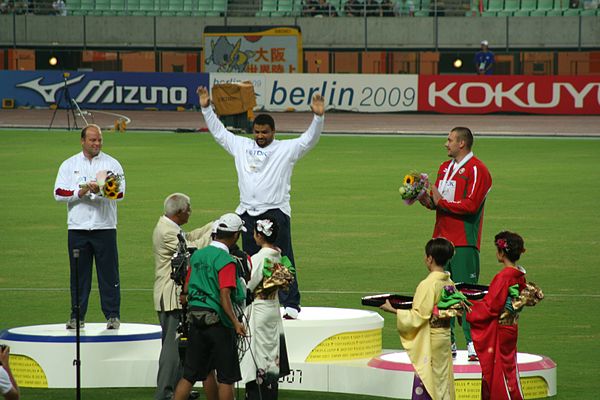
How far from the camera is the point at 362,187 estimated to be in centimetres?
2673

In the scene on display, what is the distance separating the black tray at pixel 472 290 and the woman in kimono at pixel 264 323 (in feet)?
4.42

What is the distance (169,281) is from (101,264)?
5.72 ft

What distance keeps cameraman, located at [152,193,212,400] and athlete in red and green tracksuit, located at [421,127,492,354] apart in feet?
6.71

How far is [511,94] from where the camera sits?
46062 millimetres

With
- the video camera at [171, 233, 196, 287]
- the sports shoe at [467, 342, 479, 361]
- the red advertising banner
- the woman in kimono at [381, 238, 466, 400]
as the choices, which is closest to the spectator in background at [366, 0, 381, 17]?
the red advertising banner

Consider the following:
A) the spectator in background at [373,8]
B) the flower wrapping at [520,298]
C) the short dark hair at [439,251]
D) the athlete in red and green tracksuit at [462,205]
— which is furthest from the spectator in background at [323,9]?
the short dark hair at [439,251]

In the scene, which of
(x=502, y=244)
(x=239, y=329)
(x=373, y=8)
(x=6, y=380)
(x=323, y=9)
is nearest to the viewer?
(x=6, y=380)

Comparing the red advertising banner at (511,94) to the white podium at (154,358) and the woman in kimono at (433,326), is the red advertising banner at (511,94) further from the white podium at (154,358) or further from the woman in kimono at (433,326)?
the woman in kimono at (433,326)

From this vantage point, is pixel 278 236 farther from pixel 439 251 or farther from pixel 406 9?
pixel 406 9

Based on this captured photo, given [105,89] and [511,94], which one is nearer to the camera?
[511,94]

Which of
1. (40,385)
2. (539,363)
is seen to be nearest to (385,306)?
(539,363)

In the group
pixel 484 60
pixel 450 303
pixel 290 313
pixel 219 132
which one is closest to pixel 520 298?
pixel 450 303

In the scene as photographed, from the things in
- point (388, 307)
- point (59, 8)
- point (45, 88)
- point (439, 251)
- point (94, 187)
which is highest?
point (59, 8)

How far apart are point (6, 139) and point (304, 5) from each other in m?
19.4
